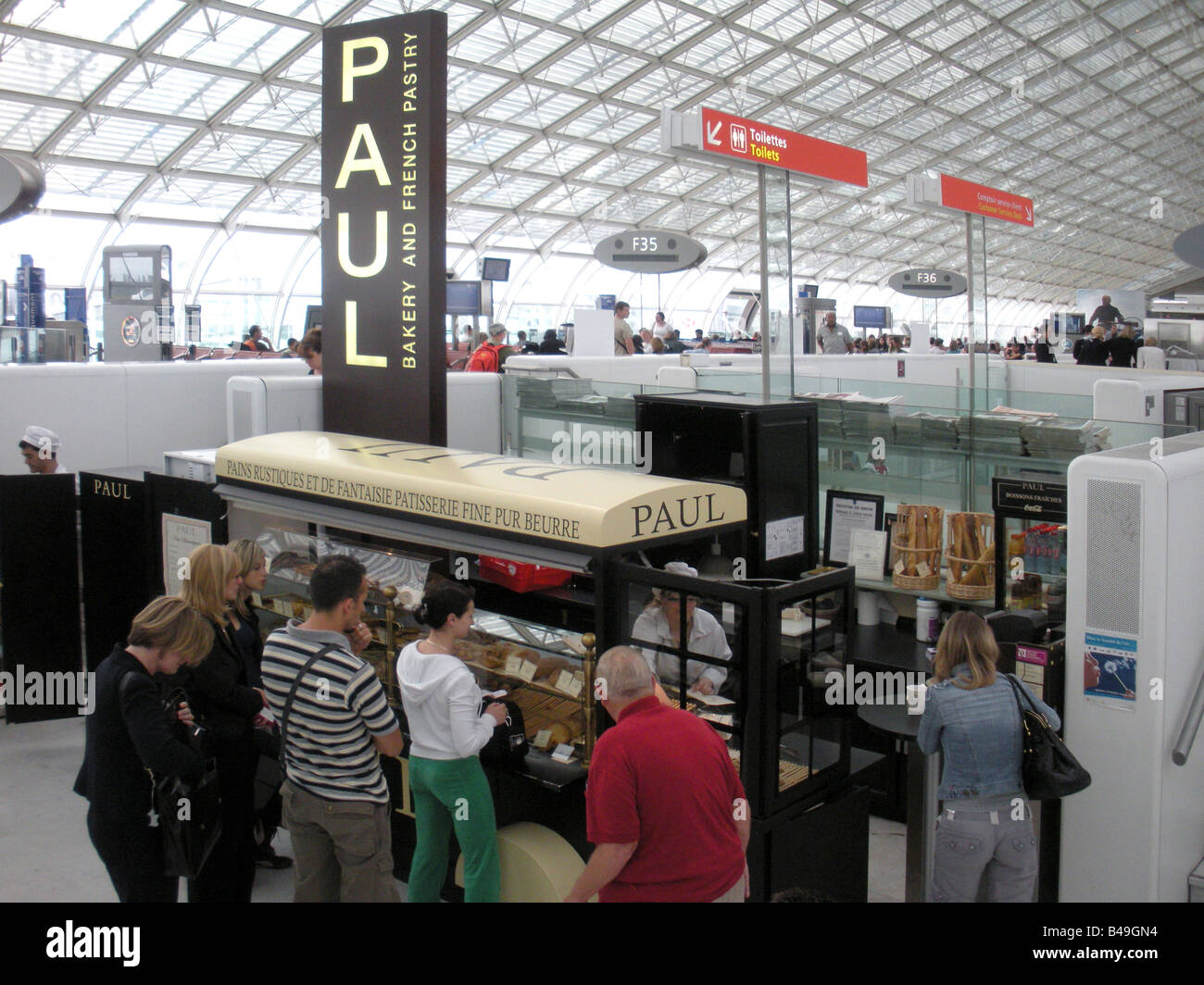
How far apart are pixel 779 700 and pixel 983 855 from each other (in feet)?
2.95

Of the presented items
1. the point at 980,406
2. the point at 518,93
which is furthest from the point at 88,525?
the point at 518,93

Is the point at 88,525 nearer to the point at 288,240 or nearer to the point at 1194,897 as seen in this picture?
the point at 1194,897

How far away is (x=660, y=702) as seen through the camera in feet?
10.2

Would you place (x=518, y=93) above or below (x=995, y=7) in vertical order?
below

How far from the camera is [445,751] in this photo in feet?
12.1

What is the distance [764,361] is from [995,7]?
23.4 metres

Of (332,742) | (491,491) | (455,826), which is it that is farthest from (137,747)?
(491,491)

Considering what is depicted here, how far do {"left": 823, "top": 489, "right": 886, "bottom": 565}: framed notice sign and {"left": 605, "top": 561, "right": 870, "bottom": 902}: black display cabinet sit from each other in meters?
1.99

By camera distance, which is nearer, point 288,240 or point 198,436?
point 198,436

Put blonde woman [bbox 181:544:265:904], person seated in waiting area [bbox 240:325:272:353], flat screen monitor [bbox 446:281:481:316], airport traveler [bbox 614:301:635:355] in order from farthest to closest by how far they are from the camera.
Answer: person seated in waiting area [bbox 240:325:272:353] < flat screen monitor [bbox 446:281:481:316] < airport traveler [bbox 614:301:635:355] < blonde woman [bbox 181:544:265:904]

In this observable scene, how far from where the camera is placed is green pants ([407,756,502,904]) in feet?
12.3
